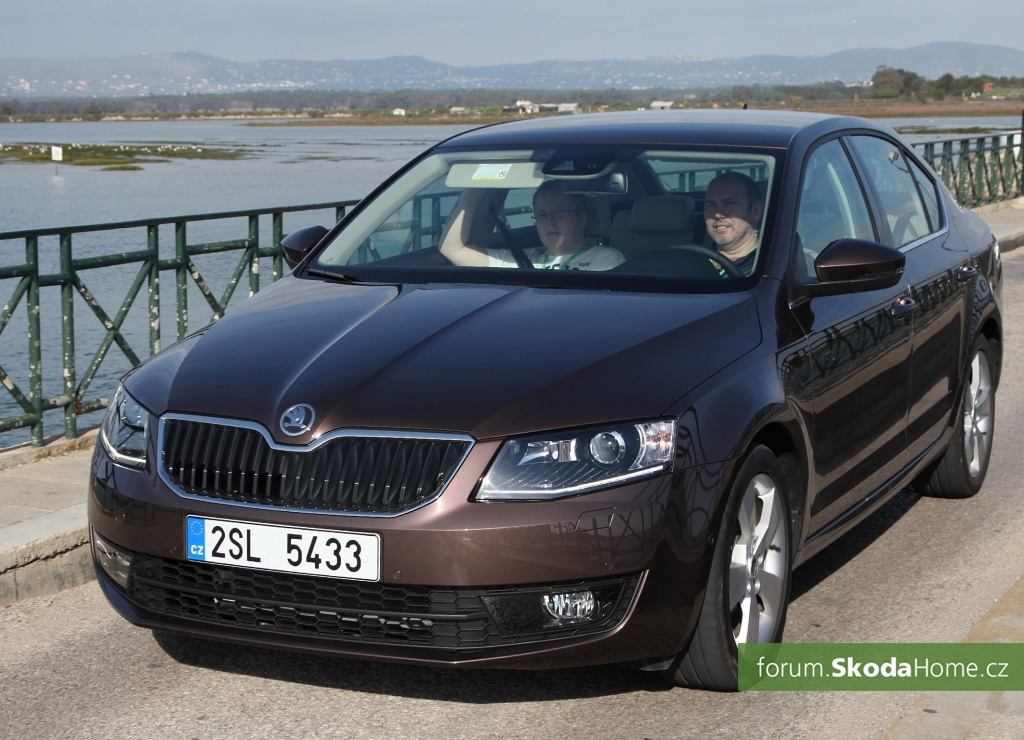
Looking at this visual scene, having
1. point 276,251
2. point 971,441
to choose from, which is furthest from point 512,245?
point 276,251

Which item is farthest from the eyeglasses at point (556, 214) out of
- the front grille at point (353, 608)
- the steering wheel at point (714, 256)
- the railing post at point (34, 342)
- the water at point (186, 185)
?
the water at point (186, 185)

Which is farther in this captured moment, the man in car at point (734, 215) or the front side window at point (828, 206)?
the front side window at point (828, 206)

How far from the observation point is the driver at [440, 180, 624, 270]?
486 centimetres

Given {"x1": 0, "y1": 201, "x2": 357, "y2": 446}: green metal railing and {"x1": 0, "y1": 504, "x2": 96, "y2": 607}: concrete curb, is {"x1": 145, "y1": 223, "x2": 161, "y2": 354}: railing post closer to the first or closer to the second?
{"x1": 0, "y1": 201, "x2": 357, "y2": 446}: green metal railing

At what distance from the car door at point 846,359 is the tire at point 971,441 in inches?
38.1

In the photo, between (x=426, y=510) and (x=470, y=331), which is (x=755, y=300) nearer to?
(x=470, y=331)

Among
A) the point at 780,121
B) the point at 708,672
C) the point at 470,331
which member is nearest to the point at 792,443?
the point at 708,672

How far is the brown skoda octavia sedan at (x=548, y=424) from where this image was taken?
3557mm

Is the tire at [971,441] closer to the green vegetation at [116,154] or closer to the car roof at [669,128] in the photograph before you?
the car roof at [669,128]

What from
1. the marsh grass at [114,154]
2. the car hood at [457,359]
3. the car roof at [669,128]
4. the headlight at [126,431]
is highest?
the car roof at [669,128]

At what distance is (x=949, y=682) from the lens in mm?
4168

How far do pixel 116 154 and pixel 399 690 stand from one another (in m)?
65.1

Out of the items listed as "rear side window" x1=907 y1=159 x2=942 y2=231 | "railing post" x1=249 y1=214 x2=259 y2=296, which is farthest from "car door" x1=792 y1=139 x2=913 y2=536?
"railing post" x1=249 y1=214 x2=259 y2=296

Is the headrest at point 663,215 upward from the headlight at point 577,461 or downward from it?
upward
